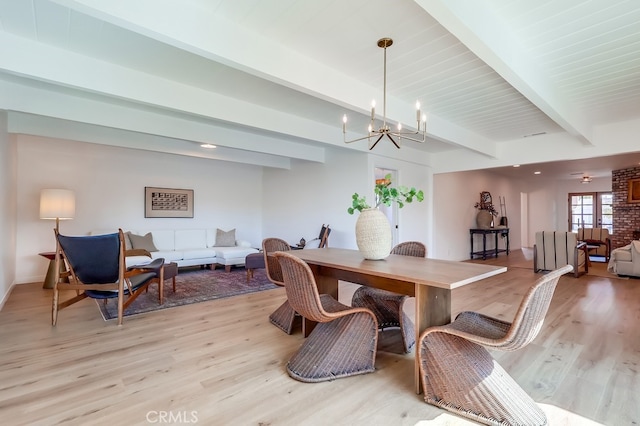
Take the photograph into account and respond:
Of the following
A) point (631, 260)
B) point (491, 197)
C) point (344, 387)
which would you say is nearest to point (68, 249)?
point (344, 387)

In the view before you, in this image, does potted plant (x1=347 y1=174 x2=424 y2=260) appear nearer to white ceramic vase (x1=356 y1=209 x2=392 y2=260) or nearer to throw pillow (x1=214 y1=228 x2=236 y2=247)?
white ceramic vase (x1=356 y1=209 x2=392 y2=260)

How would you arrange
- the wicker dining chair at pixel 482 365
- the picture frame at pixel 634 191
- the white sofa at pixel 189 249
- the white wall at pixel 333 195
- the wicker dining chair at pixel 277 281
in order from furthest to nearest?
the picture frame at pixel 634 191 → the white sofa at pixel 189 249 → the white wall at pixel 333 195 → the wicker dining chair at pixel 277 281 → the wicker dining chair at pixel 482 365

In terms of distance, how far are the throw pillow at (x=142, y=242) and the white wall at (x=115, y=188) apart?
0.55 meters

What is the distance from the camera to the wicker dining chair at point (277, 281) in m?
2.90

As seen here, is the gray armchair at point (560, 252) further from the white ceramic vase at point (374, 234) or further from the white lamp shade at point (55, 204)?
the white lamp shade at point (55, 204)

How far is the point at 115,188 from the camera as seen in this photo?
591 centimetres

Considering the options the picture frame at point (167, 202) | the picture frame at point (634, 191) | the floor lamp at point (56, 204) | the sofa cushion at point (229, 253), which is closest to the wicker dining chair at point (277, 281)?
the sofa cushion at point (229, 253)

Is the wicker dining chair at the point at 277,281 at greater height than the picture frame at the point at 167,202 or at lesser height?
lesser

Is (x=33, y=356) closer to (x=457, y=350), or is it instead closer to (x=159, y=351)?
(x=159, y=351)

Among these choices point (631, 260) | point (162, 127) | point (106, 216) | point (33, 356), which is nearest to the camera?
point (33, 356)

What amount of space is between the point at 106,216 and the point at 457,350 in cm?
621

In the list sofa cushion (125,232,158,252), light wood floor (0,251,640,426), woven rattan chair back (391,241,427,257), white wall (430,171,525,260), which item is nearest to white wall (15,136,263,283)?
sofa cushion (125,232,158,252)

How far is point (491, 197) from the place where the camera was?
29.3 feet

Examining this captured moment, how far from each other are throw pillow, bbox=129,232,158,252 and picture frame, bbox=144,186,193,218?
0.69 meters
